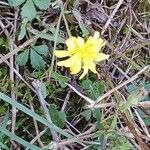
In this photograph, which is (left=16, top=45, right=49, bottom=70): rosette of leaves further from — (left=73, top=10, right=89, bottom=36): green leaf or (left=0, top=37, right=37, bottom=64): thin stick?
(left=73, top=10, right=89, bottom=36): green leaf

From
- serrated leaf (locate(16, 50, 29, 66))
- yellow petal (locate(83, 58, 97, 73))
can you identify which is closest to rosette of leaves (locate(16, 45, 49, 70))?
serrated leaf (locate(16, 50, 29, 66))

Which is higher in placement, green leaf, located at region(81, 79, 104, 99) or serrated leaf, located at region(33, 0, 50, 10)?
serrated leaf, located at region(33, 0, 50, 10)

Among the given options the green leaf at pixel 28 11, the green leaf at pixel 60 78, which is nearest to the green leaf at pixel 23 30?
the green leaf at pixel 28 11

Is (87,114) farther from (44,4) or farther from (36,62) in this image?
(44,4)

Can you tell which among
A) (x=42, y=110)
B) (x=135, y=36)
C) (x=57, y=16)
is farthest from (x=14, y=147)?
(x=135, y=36)

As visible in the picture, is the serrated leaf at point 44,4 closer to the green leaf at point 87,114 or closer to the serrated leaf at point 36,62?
the serrated leaf at point 36,62

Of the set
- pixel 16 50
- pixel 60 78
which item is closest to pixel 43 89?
pixel 60 78

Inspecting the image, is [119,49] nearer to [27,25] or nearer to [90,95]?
[90,95]

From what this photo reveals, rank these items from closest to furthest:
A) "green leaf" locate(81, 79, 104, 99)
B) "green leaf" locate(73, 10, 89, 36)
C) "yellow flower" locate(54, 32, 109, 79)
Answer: "yellow flower" locate(54, 32, 109, 79), "green leaf" locate(81, 79, 104, 99), "green leaf" locate(73, 10, 89, 36)
